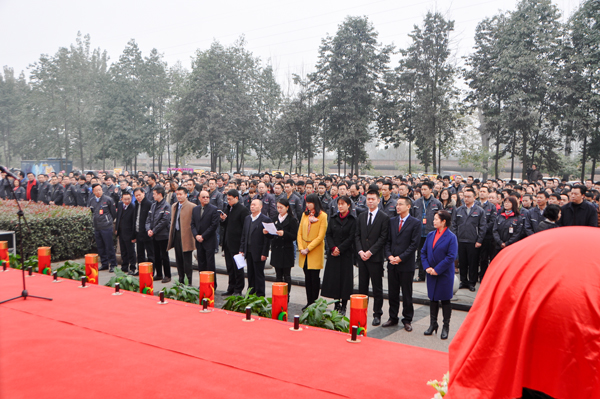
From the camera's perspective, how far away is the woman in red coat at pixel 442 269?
19.5ft

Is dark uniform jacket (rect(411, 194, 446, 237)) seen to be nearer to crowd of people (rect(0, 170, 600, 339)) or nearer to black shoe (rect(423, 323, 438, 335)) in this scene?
crowd of people (rect(0, 170, 600, 339))

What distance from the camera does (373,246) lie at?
652 cm

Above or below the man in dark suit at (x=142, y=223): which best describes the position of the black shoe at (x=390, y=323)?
below

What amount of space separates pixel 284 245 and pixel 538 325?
5.93m

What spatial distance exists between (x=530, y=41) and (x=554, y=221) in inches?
1012

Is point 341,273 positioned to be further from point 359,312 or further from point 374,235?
point 359,312

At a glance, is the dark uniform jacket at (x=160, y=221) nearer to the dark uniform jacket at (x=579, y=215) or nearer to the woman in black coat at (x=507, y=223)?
the woman in black coat at (x=507, y=223)

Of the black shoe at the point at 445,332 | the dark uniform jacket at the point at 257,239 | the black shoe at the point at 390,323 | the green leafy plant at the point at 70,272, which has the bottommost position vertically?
the black shoe at the point at 390,323

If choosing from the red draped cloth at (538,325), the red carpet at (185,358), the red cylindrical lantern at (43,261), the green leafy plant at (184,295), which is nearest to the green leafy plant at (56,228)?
the red cylindrical lantern at (43,261)

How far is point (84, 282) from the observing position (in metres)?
5.66

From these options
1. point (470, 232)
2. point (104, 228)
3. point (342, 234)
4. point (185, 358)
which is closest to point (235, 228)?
point (342, 234)

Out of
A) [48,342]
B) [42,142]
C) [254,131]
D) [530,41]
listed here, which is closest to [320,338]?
[48,342]

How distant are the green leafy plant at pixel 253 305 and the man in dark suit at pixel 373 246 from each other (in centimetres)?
193

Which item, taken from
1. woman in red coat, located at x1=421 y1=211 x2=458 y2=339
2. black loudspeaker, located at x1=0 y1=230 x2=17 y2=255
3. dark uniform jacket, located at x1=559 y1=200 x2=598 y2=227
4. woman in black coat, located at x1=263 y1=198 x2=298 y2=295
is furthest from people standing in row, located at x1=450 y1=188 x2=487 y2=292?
black loudspeaker, located at x1=0 y1=230 x2=17 y2=255
